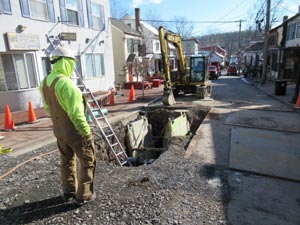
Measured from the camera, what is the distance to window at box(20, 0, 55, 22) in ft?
31.5

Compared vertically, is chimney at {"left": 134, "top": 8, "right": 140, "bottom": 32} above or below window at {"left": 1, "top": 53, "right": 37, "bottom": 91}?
above

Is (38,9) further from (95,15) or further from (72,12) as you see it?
(95,15)

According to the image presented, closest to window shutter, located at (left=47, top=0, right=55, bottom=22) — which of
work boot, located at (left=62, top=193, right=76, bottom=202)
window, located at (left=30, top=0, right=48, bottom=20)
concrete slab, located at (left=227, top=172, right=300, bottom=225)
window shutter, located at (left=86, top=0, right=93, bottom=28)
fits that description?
window, located at (left=30, top=0, right=48, bottom=20)

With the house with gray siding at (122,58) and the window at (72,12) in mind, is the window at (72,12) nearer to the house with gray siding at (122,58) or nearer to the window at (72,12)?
the window at (72,12)

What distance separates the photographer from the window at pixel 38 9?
960 cm

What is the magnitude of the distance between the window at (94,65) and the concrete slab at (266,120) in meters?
9.07

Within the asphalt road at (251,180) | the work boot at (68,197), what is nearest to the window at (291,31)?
the asphalt road at (251,180)

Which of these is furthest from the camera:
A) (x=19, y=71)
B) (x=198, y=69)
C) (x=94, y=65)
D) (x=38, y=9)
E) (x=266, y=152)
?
(x=94, y=65)

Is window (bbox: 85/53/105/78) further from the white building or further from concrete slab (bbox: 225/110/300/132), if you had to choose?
concrete slab (bbox: 225/110/300/132)

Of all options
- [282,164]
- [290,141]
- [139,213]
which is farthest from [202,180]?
[290,141]

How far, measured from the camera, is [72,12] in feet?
41.1

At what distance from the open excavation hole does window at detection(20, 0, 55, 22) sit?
→ 248 inches

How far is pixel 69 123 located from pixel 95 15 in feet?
43.4

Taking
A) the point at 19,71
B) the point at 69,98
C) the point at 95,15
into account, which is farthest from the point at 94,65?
the point at 69,98
